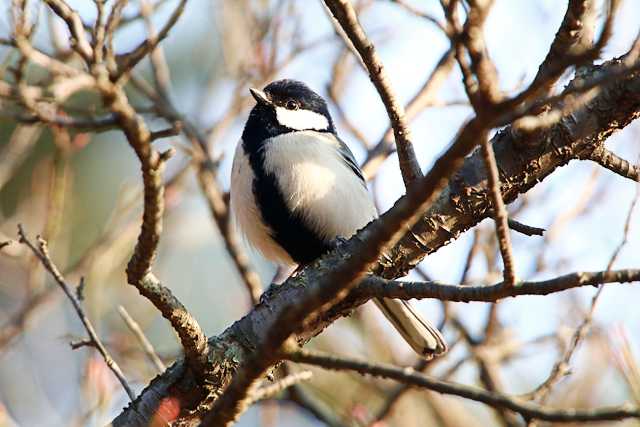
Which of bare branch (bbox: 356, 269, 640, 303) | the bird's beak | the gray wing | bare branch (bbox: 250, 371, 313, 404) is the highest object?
the bird's beak

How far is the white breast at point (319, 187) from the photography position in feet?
13.4

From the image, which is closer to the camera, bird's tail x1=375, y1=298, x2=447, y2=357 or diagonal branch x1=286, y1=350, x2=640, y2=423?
diagonal branch x1=286, y1=350, x2=640, y2=423

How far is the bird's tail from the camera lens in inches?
155

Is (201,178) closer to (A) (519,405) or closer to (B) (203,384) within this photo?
(B) (203,384)

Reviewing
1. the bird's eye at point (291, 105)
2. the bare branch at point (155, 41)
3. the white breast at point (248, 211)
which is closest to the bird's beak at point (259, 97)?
the bird's eye at point (291, 105)

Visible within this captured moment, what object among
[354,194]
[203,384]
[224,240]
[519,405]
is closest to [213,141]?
[224,240]

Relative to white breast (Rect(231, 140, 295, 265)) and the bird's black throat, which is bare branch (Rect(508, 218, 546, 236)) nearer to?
the bird's black throat

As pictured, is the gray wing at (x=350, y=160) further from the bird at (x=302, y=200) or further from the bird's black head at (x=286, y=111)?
the bird's black head at (x=286, y=111)

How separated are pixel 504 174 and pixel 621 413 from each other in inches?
46.7

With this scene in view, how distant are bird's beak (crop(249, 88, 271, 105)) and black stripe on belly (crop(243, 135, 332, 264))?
1.38 feet

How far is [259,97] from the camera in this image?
15.3ft

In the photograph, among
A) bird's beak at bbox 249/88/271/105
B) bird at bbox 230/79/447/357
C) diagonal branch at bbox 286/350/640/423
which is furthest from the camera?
bird's beak at bbox 249/88/271/105

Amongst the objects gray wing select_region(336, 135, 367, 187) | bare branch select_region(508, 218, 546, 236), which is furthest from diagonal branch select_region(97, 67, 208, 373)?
gray wing select_region(336, 135, 367, 187)

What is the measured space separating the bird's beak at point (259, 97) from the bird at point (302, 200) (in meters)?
0.22
